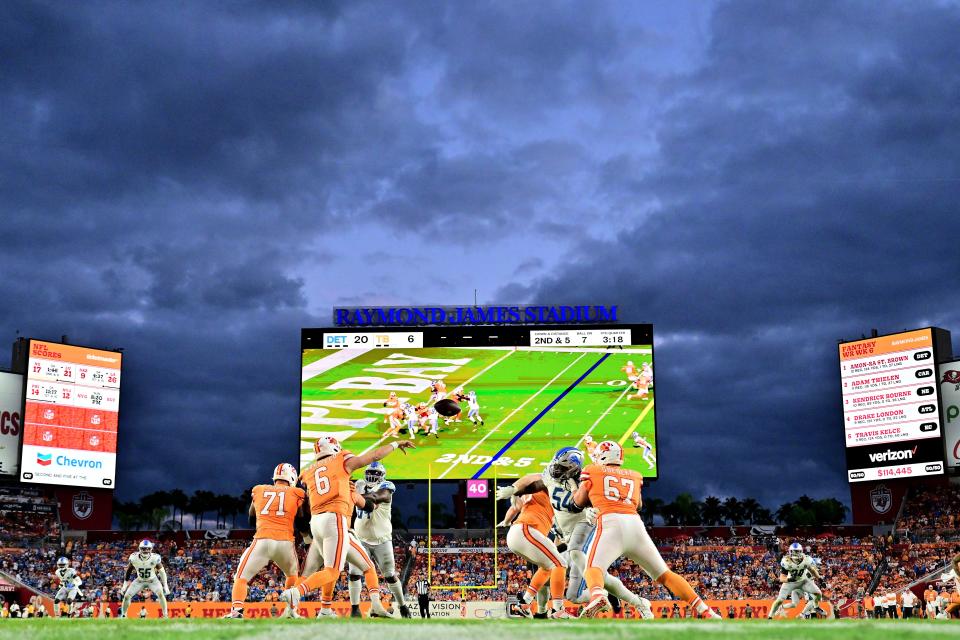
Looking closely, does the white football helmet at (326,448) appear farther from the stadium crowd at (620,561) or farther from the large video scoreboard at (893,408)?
the large video scoreboard at (893,408)

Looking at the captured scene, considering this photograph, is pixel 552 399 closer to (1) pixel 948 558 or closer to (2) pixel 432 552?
(2) pixel 432 552

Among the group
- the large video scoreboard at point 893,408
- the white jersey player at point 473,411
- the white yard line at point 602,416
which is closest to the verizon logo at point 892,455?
the large video scoreboard at point 893,408

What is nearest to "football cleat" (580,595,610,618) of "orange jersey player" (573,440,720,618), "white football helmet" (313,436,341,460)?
"orange jersey player" (573,440,720,618)

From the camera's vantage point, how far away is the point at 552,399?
4850 cm

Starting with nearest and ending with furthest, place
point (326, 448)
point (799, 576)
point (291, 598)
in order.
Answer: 1. point (291, 598)
2. point (326, 448)
3. point (799, 576)

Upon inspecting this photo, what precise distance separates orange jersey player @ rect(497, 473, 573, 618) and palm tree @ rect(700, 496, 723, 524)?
305ft

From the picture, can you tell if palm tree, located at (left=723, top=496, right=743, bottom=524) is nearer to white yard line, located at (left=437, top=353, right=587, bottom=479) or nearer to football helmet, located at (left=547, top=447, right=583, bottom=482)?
white yard line, located at (left=437, top=353, right=587, bottom=479)

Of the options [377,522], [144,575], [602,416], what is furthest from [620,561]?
[144,575]

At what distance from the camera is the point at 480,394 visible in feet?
161

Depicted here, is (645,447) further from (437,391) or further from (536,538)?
(536,538)

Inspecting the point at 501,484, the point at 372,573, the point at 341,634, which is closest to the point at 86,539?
the point at 501,484

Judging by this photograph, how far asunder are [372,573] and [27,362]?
121ft

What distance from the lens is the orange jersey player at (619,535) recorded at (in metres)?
14.2

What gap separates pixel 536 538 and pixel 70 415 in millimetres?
38354
